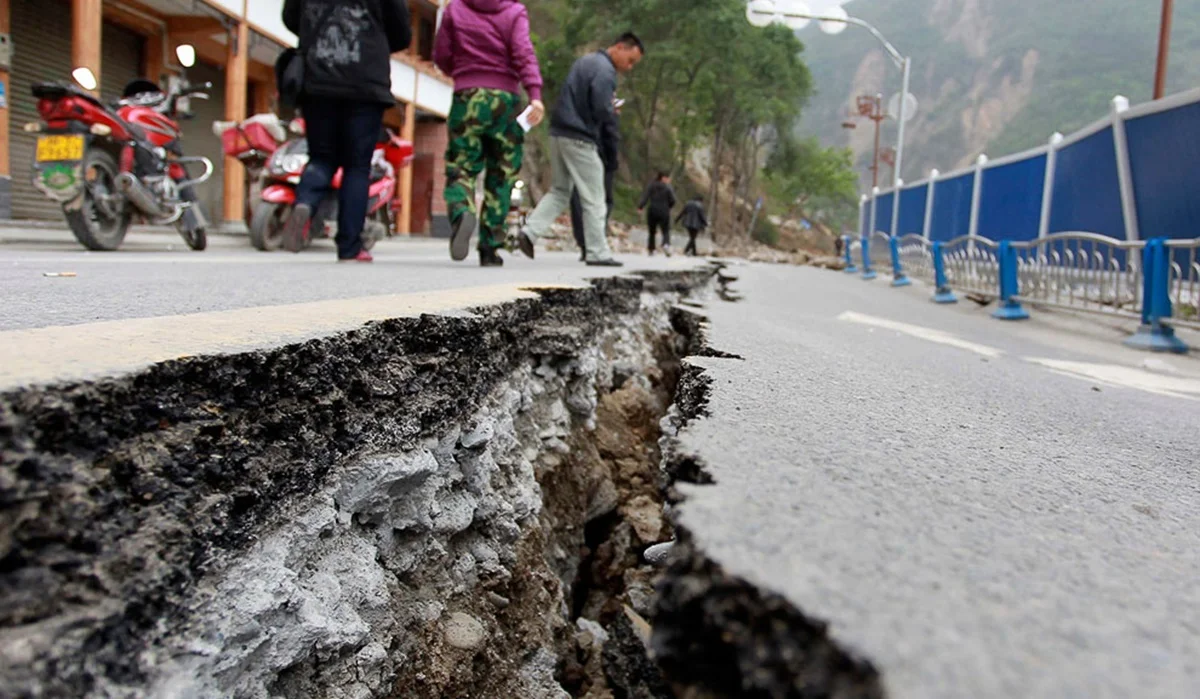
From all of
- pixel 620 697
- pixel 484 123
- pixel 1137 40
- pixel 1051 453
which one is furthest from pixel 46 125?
pixel 1137 40

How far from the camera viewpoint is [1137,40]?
99812 mm

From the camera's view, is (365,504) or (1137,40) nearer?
(365,504)

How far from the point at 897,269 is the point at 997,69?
380 ft

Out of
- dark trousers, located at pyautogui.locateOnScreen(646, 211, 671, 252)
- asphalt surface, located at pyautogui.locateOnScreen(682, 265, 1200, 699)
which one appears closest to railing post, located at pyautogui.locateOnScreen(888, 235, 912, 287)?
dark trousers, located at pyautogui.locateOnScreen(646, 211, 671, 252)

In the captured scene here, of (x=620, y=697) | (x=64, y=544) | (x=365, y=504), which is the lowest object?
(x=620, y=697)

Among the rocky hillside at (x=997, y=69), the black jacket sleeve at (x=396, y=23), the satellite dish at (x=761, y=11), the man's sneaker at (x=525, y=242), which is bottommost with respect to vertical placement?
the man's sneaker at (x=525, y=242)

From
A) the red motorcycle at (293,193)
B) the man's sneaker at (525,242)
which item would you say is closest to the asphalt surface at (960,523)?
the man's sneaker at (525,242)

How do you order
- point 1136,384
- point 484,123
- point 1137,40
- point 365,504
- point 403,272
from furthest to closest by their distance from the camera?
point 1137,40 < point 484,123 < point 403,272 < point 1136,384 < point 365,504

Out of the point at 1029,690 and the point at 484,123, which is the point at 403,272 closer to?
the point at 484,123

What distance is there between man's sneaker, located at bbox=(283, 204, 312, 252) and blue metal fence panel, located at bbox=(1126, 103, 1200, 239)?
5.59 m

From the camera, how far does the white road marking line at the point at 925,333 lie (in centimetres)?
399

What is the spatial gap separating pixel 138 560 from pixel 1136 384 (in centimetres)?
361

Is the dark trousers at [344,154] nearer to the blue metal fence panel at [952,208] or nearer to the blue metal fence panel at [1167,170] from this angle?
the blue metal fence panel at [1167,170]

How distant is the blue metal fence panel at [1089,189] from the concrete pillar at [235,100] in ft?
33.5
